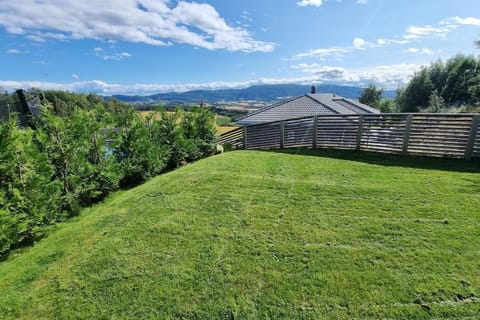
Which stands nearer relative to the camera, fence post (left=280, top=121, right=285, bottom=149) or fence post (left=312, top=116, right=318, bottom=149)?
fence post (left=312, top=116, right=318, bottom=149)

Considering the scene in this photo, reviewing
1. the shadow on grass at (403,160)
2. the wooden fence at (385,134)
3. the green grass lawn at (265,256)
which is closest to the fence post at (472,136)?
the wooden fence at (385,134)

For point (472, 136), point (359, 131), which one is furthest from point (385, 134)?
point (472, 136)

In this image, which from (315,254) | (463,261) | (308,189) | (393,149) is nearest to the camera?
(463,261)

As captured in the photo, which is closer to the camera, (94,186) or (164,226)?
(164,226)

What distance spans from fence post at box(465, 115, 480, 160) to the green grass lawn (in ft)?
6.22

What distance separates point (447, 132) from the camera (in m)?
6.54

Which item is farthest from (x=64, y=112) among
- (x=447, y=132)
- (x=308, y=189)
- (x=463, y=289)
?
(x=447, y=132)

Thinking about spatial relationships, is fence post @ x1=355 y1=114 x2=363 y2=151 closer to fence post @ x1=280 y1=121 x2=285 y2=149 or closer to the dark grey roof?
fence post @ x1=280 y1=121 x2=285 y2=149

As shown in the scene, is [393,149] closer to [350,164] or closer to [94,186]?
[350,164]

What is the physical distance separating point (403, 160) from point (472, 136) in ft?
4.94

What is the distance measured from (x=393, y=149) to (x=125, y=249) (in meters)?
7.02

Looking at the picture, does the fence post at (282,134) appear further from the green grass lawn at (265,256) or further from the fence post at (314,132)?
the green grass lawn at (265,256)

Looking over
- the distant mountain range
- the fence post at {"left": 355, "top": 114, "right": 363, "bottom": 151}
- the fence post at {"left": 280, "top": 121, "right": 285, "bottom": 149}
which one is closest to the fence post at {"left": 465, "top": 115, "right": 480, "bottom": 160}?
the fence post at {"left": 355, "top": 114, "right": 363, "bottom": 151}

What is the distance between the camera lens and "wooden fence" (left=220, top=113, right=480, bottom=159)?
638 centimetres
